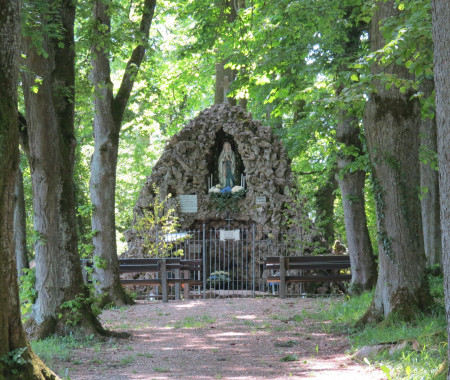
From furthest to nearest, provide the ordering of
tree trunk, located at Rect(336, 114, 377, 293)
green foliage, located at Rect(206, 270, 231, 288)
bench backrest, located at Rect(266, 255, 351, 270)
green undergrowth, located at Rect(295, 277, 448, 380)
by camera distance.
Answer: green foliage, located at Rect(206, 270, 231, 288)
bench backrest, located at Rect(266, 255, 351, 270)
tree trunk, located at Rect(336, 114, 377, 293)
green undergrowth, located at Rect(295, 277, 448, 380)

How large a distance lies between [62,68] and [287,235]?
496 inches

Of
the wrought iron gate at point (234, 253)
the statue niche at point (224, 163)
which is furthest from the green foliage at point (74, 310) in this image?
the statue niche at point (224, 163)

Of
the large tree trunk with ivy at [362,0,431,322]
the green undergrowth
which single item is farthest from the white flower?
the large tree trunk with ivy at [362,0,431,322]

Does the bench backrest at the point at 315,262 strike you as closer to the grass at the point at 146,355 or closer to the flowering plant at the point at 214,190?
the flowering plant at the point at 214,190

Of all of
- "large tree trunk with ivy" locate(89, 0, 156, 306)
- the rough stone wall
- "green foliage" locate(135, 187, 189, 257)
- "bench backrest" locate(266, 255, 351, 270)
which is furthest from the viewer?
the rough stone wall

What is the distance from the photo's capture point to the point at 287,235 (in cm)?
2066

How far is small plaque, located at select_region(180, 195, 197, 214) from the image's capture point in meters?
22.4

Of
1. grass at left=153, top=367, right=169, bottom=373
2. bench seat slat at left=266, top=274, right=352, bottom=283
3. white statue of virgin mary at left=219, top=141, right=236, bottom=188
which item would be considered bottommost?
grass at left=153, top=367, right=169, bottom=373

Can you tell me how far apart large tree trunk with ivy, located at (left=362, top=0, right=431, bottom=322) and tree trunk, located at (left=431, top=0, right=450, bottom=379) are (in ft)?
14.0

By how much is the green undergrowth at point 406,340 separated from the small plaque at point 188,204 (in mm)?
11261

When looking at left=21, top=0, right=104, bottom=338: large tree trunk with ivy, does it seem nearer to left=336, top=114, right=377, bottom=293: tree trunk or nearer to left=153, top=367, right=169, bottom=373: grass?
left=153, top=367, right=169, bottom=373: grass

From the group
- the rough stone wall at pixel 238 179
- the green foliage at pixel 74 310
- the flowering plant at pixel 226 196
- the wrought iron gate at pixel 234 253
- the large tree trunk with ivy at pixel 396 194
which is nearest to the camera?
the large tree trunk with ivy at pixel 396 194

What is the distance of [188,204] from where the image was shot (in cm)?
2244

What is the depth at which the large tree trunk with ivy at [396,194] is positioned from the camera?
29.4 feet
